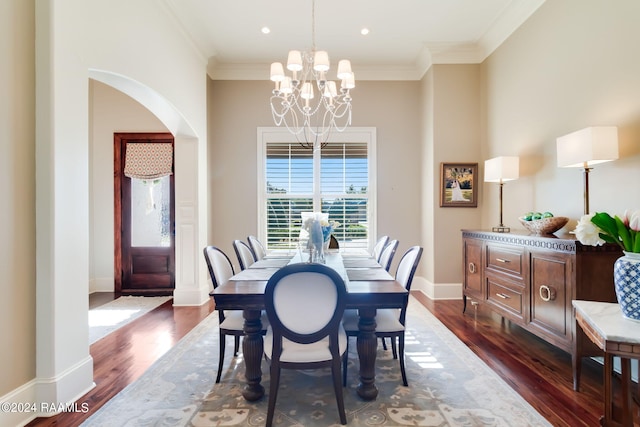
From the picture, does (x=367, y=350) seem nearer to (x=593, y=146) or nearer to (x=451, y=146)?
(x=593, y=146)

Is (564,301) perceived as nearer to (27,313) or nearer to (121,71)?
(27,313)

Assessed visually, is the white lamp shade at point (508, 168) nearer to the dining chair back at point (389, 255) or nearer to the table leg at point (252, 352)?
the dining chair back at point (389, 255)

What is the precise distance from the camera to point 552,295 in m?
2.37

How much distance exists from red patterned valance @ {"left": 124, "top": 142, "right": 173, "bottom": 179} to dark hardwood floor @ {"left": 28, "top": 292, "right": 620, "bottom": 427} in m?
2.14

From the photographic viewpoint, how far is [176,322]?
11.5 feet

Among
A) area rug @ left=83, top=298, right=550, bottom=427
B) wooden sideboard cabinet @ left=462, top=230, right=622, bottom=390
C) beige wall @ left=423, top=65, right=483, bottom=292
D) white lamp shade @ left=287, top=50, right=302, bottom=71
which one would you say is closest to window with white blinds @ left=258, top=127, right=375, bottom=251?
beige wall @ left=423, top=65, right=483, bottom=292

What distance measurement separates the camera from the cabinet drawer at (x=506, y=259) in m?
2.74

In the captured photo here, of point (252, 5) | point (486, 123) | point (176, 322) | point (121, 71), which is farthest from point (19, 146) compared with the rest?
point (486, 123)

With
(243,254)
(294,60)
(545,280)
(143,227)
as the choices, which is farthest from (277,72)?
(143,227)

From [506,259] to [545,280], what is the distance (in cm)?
51

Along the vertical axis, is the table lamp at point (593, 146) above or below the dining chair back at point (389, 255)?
above

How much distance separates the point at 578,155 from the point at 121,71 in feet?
11.9

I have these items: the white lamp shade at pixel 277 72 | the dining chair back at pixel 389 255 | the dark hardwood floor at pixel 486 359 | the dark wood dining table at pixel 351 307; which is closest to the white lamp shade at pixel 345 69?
the white lamp shade at pixel 277 72

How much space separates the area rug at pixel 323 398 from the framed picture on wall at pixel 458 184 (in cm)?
232
